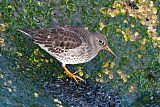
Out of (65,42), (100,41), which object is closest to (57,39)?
(65,42)

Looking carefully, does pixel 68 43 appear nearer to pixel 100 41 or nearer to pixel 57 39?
pixel 57 39

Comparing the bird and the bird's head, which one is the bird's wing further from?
the bird's head

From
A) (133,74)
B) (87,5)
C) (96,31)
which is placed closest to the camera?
(133,74)

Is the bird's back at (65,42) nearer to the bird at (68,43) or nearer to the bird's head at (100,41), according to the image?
the bird at (68,43)

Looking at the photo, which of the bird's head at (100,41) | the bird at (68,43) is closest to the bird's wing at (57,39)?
the bird at (68,43)

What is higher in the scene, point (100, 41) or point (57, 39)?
point (57, 39)

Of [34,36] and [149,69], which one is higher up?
[34,36]

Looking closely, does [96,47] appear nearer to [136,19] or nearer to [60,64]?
[60,64]

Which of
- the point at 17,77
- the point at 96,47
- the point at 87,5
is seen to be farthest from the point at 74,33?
the point at 87,5
